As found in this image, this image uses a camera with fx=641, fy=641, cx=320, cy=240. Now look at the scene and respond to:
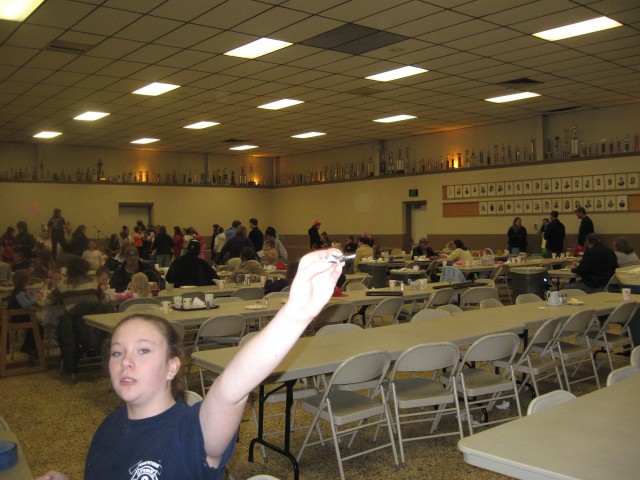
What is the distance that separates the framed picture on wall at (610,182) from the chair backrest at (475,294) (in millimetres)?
6764

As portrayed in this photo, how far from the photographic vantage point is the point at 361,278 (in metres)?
9.79

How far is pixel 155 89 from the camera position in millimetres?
10727

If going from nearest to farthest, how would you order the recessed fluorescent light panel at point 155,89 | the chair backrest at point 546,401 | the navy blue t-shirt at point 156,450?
1. the navy blue t-shirt at point 156,450
2. the chair backrest at point 546,401
3. the recessed fluorescent light panel at point 155,89

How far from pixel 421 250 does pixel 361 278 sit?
361cm

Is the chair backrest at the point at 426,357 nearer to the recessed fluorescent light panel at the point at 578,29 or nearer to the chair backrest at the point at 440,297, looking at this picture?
the chair backrest at the point at 440,297

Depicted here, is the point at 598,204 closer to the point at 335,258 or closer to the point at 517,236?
the point at 517,236

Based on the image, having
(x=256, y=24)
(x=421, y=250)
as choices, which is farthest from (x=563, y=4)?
(x=421, y=250)

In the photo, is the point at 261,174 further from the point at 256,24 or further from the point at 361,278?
the point at 256,24

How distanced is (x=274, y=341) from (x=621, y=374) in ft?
9.10

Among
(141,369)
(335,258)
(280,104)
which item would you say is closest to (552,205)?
(280,104)

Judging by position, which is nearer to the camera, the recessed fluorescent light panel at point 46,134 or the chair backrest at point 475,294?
the chair backrest at point 475,294

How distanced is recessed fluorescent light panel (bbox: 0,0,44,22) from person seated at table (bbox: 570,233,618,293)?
7.13m

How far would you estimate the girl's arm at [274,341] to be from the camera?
1.29m

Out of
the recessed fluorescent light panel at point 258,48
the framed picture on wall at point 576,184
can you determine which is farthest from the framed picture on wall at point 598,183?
the recessed fluorescent light panel at point 258,48
